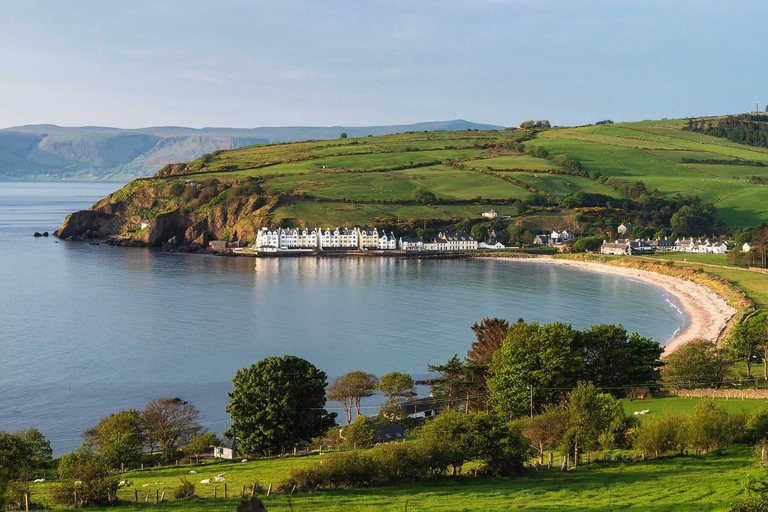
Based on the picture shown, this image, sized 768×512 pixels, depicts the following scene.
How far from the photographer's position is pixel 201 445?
27.4 meters

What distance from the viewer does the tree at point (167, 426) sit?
28.2m

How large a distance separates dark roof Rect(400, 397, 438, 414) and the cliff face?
291 ft

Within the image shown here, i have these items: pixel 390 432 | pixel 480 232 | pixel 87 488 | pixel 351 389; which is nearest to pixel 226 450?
pixel 390 432

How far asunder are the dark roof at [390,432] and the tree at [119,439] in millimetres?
9217

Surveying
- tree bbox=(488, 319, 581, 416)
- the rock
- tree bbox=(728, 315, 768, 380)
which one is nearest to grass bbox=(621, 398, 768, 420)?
tree bbox=(488, 319, 581, 416)

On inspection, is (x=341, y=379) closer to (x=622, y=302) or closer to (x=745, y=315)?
(x=745, y=315)

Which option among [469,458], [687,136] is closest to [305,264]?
[469,458]

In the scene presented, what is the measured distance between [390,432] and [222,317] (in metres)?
32.8

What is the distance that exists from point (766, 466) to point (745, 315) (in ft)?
128

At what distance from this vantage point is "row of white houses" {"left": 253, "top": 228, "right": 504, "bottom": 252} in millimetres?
115562

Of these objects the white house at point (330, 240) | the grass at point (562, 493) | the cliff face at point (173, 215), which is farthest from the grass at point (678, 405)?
the cliff face at point (173, 215)

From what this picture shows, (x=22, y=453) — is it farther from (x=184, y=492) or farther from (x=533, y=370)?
(x=533, y=370)

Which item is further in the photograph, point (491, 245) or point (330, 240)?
point (491, 245)

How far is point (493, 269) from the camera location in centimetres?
9538
